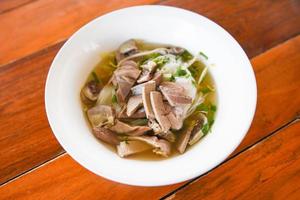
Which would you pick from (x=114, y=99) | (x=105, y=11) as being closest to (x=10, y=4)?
(x=105, y=11)

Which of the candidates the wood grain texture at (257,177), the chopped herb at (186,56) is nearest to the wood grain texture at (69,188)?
the wood grain texture at (257,177)

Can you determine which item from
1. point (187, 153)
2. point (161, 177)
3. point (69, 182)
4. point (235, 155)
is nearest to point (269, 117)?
point (235, 155)

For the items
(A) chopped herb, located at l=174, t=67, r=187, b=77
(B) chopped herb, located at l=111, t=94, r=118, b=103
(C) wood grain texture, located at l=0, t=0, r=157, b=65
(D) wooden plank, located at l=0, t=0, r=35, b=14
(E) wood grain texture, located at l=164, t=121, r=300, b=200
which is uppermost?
(D) wooden plank, located at l=0, t=0, r=35, b=14

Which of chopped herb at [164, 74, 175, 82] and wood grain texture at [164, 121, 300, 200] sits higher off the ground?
chopped herb at [164, 74, 175, 82]

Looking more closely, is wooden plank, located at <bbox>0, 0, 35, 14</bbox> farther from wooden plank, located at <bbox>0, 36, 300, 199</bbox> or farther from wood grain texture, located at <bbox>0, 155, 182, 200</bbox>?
wood grain texture, located at <bbox>0, 155, 182, 200</bbox>

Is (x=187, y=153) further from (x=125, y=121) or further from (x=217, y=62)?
(x=217, y=62)

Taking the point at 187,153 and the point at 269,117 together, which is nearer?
the point at 187,153

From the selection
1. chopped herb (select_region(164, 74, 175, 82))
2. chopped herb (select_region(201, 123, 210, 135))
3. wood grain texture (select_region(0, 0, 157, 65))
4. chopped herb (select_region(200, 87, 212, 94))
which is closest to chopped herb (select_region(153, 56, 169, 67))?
chopped herb (select_region(164, 74, 175, 82))
